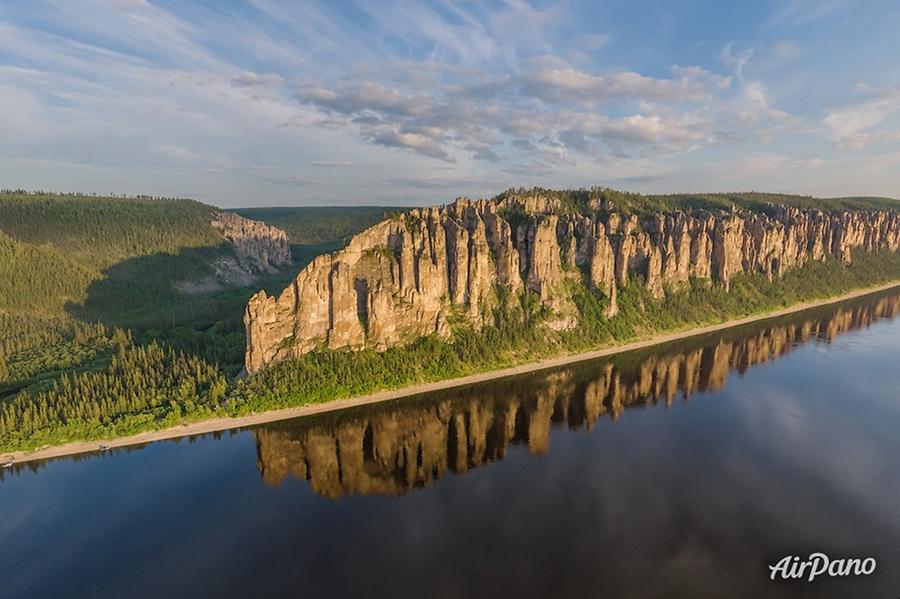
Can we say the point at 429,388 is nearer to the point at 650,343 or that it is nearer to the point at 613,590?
the point at 613,590

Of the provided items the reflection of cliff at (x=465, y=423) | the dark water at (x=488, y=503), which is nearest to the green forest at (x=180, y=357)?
the dark water at (x=488, y=503)

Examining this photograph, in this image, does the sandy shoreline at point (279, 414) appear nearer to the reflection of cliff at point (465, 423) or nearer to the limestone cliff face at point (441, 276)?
the reflection of cliff at point (465, 423)

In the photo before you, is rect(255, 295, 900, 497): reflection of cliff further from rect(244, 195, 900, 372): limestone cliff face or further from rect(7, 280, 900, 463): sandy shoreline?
rect(244, 195, 900, 372): limestone cliff face

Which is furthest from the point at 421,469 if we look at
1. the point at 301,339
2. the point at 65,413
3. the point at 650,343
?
the point at 650,343
